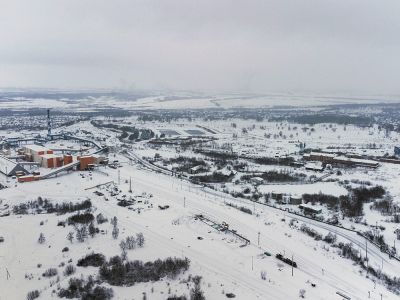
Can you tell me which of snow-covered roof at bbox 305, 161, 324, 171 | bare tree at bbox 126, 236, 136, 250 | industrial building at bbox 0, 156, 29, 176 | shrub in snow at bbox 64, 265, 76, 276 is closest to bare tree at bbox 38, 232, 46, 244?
shrub in snow at bbox 64, 265, 76, 276

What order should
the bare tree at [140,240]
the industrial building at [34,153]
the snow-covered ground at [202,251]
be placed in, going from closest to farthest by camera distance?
the snow-covered ground at [202,251] < the bare tree at [140,240] < the industrial building at [34,153]

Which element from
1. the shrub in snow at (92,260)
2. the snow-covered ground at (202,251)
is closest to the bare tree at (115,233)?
the snow-covered ground at (202,251)

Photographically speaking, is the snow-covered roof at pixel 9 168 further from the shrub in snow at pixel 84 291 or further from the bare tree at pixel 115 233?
the shrub in snow at pixel 84 291

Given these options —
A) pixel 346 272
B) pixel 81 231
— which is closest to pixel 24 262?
pixel 81 231

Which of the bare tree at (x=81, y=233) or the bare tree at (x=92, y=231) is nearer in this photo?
the bare tree at (x=81, y=233)

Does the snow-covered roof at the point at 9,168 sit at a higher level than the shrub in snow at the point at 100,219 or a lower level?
higher

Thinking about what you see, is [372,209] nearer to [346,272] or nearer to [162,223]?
[346,272]

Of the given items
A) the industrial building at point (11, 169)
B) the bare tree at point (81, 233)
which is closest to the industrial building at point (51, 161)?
the industrial building at point (11, 169)

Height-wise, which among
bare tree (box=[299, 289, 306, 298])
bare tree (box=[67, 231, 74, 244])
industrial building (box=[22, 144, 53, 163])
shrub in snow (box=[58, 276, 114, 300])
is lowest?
shrub in snow (box=[58, 276, 114, 300])

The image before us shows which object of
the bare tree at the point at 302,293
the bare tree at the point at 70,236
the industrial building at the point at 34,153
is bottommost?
the bare tree at the point at 302,293

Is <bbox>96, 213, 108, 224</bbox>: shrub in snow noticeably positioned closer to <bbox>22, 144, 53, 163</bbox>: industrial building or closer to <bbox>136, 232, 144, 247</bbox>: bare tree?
<bbox>136, 232, 144, 247</bbox>: bare tree

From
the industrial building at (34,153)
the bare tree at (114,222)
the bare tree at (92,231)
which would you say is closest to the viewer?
the bare tree at (92,231)
